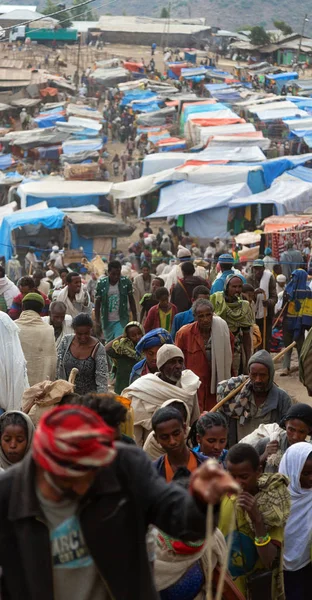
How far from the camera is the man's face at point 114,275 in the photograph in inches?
383

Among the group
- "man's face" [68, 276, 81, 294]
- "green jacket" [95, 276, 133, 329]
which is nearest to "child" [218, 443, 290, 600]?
"man's face" [68, 276, 81, 294]

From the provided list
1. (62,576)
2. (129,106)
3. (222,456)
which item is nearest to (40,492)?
(62,576)

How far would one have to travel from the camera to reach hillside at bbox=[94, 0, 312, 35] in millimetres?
123375

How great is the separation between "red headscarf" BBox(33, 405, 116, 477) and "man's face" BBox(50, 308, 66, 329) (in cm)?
593

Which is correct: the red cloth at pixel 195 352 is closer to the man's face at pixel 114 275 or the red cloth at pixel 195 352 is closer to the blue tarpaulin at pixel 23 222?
the man's face at pixel 114 275

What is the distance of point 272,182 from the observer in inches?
1004

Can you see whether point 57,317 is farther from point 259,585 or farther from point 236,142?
point 236,142

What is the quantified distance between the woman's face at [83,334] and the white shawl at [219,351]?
897 mm

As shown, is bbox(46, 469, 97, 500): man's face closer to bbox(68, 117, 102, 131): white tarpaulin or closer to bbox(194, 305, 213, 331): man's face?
bbox(194, 305, 213, 331): man's face

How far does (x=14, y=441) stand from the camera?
417 cm

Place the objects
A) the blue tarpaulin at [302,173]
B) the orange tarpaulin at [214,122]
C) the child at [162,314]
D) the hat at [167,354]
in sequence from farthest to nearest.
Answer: the orange tarpaulin at [214,122], the blue tarpaulin at [302,173], the child at [162,314], the hat at [167,354]

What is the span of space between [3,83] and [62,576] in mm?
52863

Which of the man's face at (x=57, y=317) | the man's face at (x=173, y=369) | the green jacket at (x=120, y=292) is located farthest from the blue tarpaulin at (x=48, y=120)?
the man's face at (x=173, y=369)

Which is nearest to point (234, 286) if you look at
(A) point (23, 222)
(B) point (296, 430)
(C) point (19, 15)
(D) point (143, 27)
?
(B) point (296, 430)
